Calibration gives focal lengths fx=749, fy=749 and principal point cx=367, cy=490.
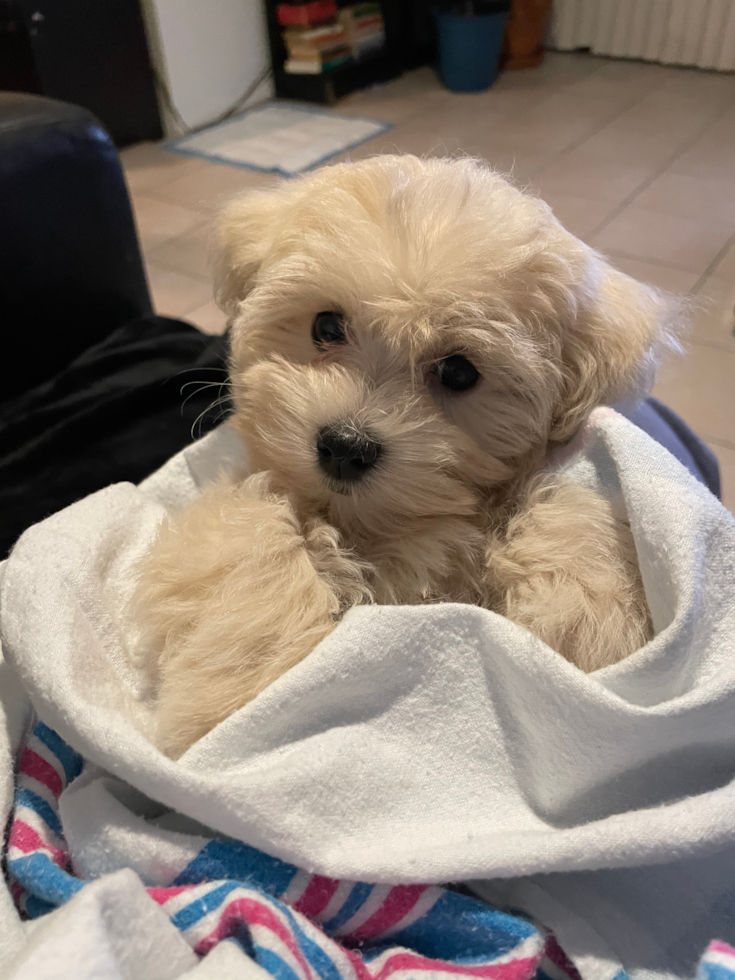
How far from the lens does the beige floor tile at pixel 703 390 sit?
1.53 m

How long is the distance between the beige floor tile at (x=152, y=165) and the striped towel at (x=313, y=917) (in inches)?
101

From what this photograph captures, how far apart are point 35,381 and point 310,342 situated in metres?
0.67

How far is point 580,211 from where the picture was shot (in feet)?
7.57

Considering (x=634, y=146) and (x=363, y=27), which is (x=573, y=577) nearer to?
(x=634, y=146)

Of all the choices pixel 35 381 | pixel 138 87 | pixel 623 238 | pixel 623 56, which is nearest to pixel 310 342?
→ pixel 35 381

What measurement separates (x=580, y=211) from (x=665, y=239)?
0.97 ft

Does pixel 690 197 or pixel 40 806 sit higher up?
pixel 40 806

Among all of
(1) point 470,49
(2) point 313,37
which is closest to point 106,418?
(2) point 313,37

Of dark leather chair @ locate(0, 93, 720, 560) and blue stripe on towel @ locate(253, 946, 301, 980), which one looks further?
dark leather chair @ locate(0, 93, 720, 560)

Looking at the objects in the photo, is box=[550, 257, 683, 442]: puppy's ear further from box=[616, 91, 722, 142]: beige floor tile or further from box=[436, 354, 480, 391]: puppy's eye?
box=[616, 91, 722, 142]: beige floor tile

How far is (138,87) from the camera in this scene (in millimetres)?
2906

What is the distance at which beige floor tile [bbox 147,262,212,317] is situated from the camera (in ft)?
6.54

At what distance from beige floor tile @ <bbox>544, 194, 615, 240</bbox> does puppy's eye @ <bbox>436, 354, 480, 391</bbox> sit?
172cm

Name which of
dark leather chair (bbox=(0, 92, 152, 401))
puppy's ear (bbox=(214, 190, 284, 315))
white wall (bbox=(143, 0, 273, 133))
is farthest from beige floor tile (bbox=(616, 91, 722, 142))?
puppy's ear (bbox=(214, 190, 284, 315))
